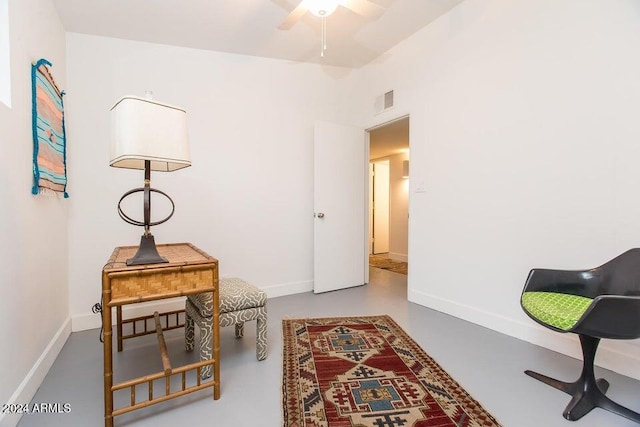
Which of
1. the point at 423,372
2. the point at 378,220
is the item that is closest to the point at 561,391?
the point at 423,372

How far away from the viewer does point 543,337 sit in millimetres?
2027

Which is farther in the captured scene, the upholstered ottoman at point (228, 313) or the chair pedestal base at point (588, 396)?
the upholstered ottoman at point (228, 313)

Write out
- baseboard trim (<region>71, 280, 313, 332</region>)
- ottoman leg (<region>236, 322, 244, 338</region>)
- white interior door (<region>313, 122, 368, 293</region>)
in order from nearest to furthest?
ottoman leg (<region>236, 322, 244, 338</region>)
baseboard trim (<region>71, 280, 313, 332</region>)
white interior door (<region>313, 122, 368, 293</region>)

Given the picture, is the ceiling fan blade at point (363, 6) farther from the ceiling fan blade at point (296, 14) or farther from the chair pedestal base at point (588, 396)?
the chair pedestal base at point (588, 396)

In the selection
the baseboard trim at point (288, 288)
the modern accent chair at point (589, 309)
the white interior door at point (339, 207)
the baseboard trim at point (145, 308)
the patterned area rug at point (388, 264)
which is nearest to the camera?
the modern accent chair at point (589, 309)

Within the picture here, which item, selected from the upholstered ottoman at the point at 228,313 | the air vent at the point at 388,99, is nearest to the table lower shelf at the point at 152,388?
the upholstered ottoman at the point at 228,313

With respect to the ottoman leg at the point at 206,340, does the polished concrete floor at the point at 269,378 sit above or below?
below

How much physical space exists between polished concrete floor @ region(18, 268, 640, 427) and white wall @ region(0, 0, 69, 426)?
0.55 feet

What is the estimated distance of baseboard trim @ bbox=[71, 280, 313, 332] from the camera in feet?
7.95

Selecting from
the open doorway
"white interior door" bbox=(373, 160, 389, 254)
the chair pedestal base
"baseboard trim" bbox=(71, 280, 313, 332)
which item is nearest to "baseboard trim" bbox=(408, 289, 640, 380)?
the chair pedestal base

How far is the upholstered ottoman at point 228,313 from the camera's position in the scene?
165 cm

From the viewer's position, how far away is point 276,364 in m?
1.83

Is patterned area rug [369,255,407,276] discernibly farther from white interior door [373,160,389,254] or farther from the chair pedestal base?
the chair pedestal base

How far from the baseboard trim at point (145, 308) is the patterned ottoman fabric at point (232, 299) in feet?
3.50
